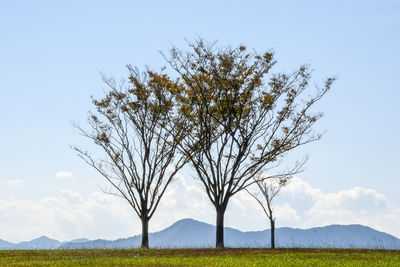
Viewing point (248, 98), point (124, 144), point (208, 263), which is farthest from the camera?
point (124, 144)

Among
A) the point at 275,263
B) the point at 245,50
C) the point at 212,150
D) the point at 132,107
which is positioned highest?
the point at 245,50

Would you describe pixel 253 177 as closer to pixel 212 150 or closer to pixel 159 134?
pixel 212 150

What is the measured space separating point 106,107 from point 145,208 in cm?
766

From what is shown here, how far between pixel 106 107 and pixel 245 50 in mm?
10661

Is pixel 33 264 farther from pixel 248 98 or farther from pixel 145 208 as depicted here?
pixel 248 98

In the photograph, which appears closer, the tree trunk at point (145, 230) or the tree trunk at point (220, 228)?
the tree trunk at point (220, 228)

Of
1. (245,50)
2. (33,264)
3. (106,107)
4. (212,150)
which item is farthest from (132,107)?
(33,264)

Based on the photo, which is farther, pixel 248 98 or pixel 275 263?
pixel 248 98

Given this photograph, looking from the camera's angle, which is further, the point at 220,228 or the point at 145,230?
the point at 145,230

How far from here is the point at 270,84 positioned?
3584 cm

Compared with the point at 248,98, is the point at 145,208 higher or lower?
lower

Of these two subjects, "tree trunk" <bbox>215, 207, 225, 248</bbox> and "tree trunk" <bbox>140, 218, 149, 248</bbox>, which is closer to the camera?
"tree trunk" <bbox>215, 207, 225, 248</bbox>

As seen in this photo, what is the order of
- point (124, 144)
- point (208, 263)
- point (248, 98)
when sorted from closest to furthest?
point (208, 263) < point (248, 98) < point (124, 144)

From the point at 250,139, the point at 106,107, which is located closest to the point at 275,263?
the point at 250,139
